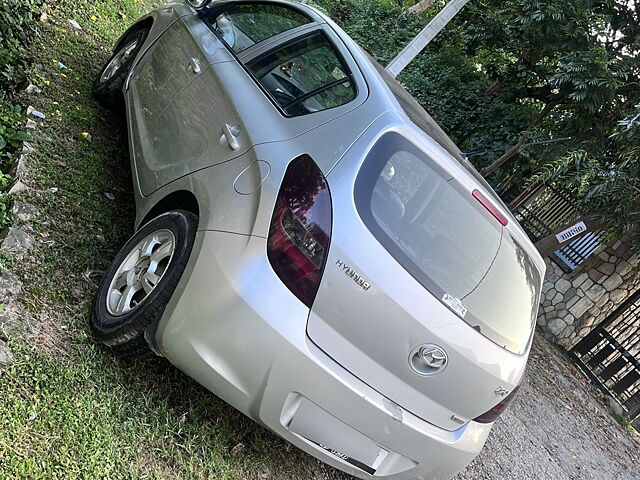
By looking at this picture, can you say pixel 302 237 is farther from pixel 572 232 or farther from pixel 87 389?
pixel 572 232

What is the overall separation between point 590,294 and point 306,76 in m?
6.49

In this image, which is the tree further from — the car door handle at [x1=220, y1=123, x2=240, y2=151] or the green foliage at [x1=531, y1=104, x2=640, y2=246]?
the car door handle at [x1=220, y1=123, x2=240, y2=151]

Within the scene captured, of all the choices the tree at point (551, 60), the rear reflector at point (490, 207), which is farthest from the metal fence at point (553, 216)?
the rear reflector at point (490, 207)

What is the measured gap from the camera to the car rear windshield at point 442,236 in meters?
2.42

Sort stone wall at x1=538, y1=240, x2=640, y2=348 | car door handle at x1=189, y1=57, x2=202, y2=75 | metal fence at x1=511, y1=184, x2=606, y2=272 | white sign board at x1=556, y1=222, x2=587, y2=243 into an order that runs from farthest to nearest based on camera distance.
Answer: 1. metal fence at x1=511, y1=184, x2=606, y2=272
2. stone wall at x1=538, y1=240, x2=640, y2=348
3. white sign board at x1=556, y1=222, x2=587, y2=243
4. car door handle at x1=189, y1=57, x2=202, y2=75

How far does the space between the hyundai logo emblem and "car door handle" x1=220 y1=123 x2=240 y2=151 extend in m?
1.28

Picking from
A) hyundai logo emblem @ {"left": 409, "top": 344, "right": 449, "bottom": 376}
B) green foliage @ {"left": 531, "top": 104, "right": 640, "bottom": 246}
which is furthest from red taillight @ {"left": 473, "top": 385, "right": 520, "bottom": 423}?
green foliage @ {"left": 531, "top": 104, "right": 640, "bottom": 246}

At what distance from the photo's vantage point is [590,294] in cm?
799

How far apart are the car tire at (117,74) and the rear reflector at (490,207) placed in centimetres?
295

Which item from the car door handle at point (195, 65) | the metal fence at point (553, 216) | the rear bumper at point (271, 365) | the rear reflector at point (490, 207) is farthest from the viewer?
the metal fence at point (553, 216)

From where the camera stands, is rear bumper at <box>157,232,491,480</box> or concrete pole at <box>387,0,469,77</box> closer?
rear bumper at <box>157,232,491,480</box>

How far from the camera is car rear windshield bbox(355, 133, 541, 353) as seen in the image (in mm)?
2424

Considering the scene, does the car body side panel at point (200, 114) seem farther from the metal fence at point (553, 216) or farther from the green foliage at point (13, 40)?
the metal fence at point (553, 216)

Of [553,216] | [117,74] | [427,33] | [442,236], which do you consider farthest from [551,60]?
[442,236]
